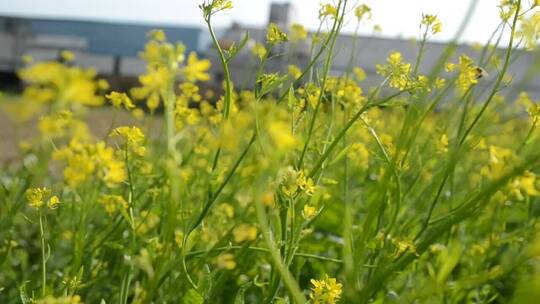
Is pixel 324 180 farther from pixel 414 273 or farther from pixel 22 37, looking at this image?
pixel 22 37

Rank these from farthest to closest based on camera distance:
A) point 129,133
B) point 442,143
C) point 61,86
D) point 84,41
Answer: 1. point 84,41
2. point 442,143
3. point 129,133
4. point 61,86

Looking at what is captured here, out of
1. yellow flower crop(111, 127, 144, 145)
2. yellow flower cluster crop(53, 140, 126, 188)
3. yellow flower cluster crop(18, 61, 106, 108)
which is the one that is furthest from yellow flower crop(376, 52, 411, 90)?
yellow flower cluster crop(18, 61, 106, 108)

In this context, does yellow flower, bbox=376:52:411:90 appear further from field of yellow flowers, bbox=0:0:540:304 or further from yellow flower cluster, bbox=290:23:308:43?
yellow flower cluster, bbox=290:23:308:43

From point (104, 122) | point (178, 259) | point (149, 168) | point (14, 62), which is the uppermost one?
point (178, 259)

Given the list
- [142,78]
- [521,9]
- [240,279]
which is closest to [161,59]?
[142,78]

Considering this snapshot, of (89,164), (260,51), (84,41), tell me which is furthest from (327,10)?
(84,41)

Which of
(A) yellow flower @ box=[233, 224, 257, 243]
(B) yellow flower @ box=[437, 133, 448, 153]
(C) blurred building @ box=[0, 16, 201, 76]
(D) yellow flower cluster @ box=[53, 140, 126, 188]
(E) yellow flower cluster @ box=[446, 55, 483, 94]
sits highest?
(E) yellow flower cluster @ box=[446, 55, 483, 94]

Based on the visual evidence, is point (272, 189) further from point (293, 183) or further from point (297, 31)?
point (297, 31)

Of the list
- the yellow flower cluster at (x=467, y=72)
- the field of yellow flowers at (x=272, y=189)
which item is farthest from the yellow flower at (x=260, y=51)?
the yellow flower cluster at (x=467, y=72)
